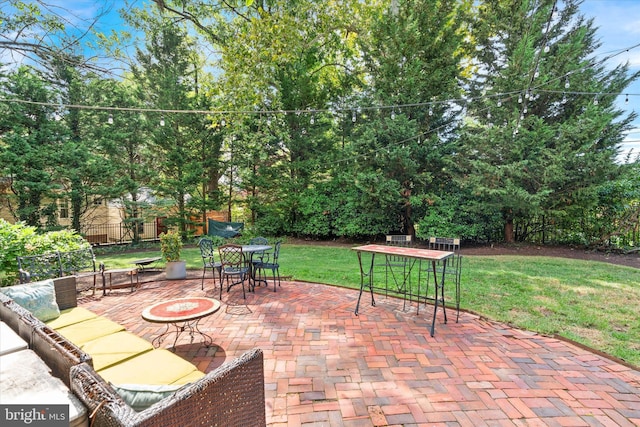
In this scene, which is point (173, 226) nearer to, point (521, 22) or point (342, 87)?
point (342, 87)

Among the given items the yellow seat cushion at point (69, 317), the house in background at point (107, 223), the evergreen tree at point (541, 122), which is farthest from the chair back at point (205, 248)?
the house in background at point (107, 223)

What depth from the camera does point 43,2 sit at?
4.53 metres

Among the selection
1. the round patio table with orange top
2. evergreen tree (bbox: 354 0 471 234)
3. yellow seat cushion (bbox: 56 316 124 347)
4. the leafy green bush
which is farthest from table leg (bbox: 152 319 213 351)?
evergreen tree (bbox: 354 0 471 234)

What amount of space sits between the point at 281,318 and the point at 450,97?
928 centimetres

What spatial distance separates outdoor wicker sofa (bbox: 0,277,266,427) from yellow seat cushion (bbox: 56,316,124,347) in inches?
20.4

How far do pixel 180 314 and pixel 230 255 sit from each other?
212 centimetres

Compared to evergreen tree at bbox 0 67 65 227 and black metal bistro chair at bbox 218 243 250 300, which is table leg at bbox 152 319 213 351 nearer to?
black metal bistro chair at bbox 218 243 250 300

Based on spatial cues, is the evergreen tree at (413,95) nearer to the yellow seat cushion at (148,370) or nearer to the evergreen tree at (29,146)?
the yellow seat cushion at (148,370)

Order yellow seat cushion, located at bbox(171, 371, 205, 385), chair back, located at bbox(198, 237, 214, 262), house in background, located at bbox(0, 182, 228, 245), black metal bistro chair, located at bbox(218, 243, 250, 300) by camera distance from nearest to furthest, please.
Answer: yellow seat cushion, located at bbox(171, 371, 205, 385), black metal bistro chair, located at bbox(218, 243, 250, 300), chair back, located at bbox(198, 237, 214, 262), house in background, located at bbox(0, 182, 228, 245)

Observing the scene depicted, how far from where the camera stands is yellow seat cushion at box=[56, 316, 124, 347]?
249cm

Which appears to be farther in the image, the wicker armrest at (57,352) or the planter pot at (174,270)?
the planter pot at (174,270)

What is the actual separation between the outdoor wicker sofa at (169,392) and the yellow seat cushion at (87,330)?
0.52 m

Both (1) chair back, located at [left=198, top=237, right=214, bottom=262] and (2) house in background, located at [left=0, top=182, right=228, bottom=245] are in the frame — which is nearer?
(1) chair back, located at [left=198, top=237, right=214, bottom=262]

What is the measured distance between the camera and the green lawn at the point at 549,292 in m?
3.32
